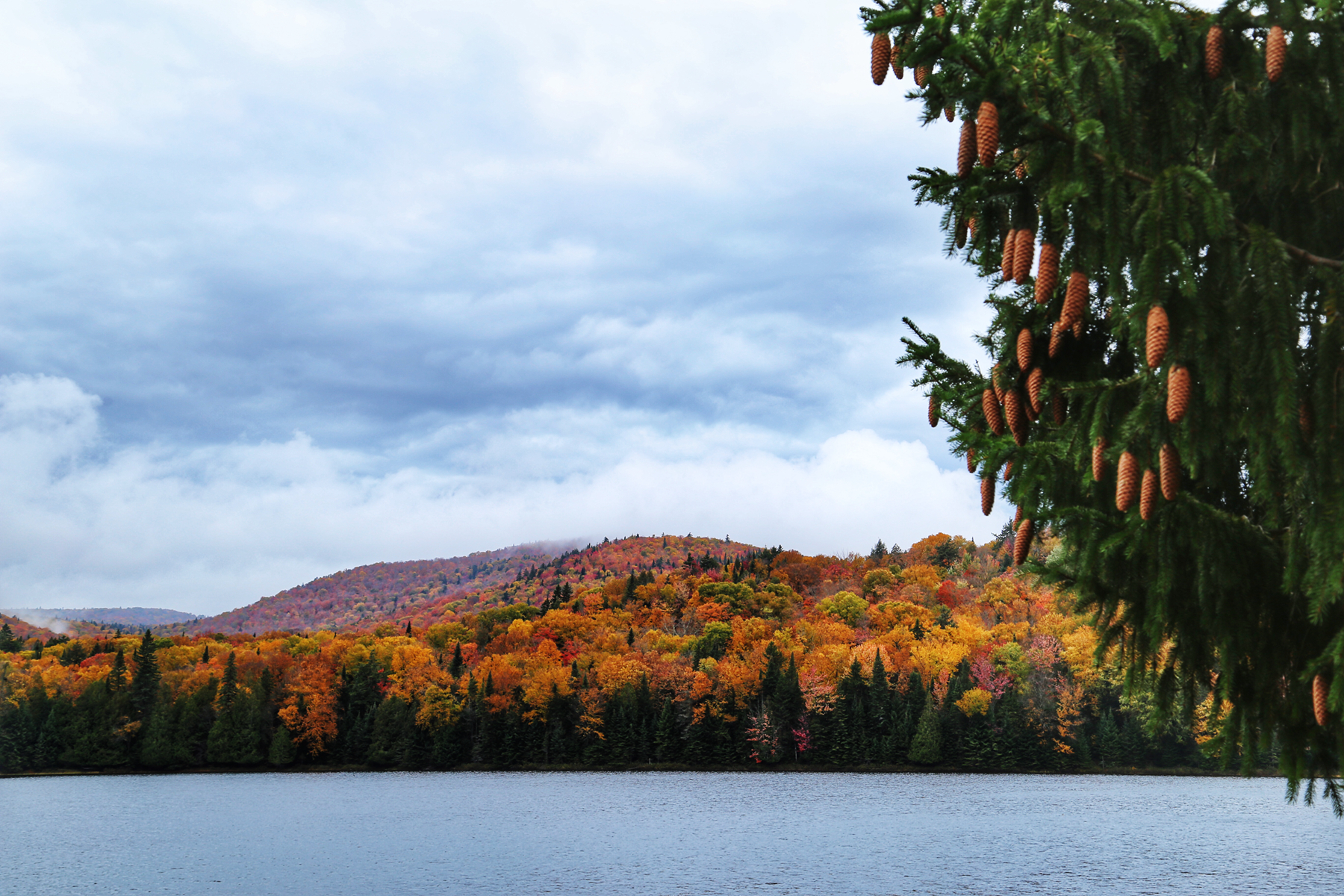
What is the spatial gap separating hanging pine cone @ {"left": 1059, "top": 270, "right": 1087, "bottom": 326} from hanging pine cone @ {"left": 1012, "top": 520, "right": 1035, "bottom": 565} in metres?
1.31

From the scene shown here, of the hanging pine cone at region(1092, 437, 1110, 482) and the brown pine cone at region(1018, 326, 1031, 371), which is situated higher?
the brown pine cone at region(1018, 326, 1031, 371)

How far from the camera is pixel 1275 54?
5656 mm

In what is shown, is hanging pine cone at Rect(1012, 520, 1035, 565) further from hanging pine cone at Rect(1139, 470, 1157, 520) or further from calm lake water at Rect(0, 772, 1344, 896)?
calm lake water at Rect(0, 772, 1344, 896)

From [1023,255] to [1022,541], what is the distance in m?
1.87

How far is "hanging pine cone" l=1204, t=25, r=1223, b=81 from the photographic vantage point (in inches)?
242

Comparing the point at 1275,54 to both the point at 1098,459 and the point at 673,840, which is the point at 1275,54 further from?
the point at 673,840

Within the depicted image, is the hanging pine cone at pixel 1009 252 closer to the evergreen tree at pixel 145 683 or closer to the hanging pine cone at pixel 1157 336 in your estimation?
the hanging pine cone at pixel 1157 336

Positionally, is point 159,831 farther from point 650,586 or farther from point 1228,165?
point 650,586

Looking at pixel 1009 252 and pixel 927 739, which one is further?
pixel 927 739

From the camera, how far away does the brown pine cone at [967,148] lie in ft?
17.5

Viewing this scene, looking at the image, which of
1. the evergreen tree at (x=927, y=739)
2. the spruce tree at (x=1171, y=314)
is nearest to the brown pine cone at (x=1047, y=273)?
the spruce tree at (x=1171, y=314)

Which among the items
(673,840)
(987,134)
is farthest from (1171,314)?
(673,840)

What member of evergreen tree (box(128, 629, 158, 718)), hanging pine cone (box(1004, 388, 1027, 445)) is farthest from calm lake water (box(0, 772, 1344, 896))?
hanging pine cone (box(1004, 388, 1027, 445))

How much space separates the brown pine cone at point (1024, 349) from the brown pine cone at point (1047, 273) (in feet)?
2.40
